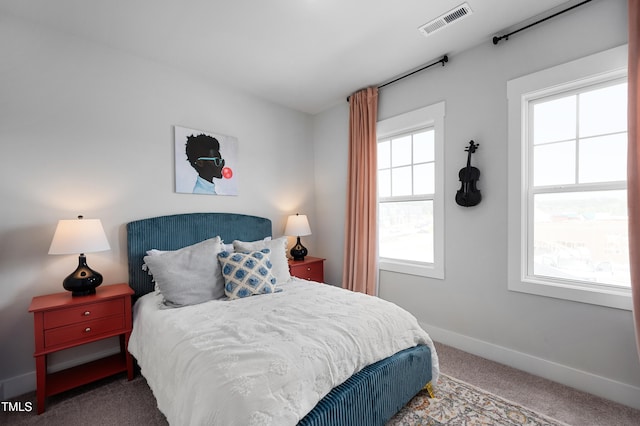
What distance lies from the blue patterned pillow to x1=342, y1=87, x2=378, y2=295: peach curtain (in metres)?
1.22

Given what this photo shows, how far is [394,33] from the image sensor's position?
2332 millimetres

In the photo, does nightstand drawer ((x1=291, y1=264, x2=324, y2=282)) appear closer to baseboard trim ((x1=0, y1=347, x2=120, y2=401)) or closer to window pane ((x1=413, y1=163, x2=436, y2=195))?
window pane ((x1=413, y1=163, x2=436, y2=195))

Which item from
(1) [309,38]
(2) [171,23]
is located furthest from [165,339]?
(1) [309,38]

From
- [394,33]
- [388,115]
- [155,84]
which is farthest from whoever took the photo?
[388,115]

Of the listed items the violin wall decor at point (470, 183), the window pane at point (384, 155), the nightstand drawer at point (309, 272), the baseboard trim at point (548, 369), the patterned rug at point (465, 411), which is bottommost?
the patterned rug at point (465, 411)

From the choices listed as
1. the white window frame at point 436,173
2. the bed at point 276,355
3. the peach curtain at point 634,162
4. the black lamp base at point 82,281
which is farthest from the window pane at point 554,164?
the black lamp base at point 82,281

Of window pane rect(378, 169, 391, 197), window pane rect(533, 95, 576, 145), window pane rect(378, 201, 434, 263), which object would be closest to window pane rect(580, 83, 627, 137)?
window pane rect(533, 95, 576, 145)

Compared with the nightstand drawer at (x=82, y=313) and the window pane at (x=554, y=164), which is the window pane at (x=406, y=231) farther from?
the nightstand drawer at (x=82, y=313)

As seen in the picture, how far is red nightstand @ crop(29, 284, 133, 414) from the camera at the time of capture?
6.07 feet

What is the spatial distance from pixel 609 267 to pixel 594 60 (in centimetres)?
143

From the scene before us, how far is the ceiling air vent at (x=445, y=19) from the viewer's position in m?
2.05

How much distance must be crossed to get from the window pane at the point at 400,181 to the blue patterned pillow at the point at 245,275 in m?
1.68

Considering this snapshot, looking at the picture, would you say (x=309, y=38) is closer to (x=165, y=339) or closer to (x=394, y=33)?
(x=394, y=33)

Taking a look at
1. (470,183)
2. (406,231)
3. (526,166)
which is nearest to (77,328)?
(406,231)
